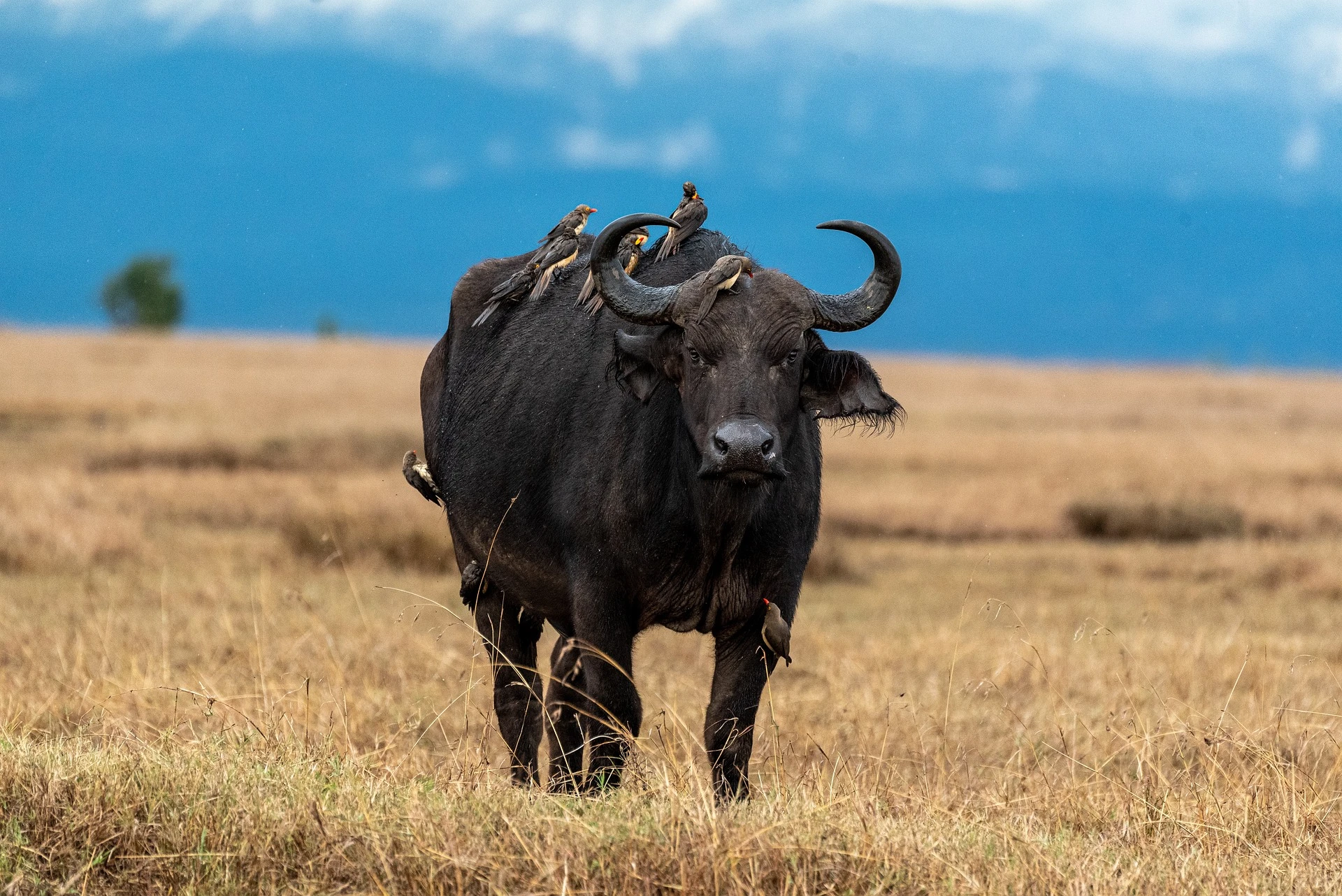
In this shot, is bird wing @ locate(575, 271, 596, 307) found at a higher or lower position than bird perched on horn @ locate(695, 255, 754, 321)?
lower

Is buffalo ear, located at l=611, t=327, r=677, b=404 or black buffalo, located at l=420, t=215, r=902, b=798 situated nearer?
black buffalo, located at l=420, t=215, r=902, b=798

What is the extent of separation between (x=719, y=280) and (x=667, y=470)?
788mm

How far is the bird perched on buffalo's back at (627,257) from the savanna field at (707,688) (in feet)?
5.02

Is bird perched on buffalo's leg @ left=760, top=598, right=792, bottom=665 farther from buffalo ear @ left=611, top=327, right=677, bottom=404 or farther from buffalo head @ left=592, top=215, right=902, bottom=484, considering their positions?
buffalo ear @ left=611, top=327, right=677, bottom=404

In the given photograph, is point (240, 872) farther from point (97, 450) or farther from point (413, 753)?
point (97, 450)

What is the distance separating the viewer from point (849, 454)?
2658 cm

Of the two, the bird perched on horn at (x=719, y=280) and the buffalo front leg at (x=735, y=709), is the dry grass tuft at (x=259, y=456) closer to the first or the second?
the buffalo front leg at (x=735, y=709)

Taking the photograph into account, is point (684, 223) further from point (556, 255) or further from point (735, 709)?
point (735, 709)

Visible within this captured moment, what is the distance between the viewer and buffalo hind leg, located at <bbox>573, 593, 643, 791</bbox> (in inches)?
237

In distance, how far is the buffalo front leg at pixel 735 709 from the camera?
5895 millimetres

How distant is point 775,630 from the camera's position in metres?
5.91

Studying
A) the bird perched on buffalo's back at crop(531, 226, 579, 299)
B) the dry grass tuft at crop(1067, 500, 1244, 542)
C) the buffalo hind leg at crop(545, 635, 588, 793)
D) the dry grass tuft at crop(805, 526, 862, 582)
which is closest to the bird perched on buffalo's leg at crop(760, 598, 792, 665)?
the buffalo hind leg at crop(545, 635, 588, 793)

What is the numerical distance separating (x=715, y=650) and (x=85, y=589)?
7.93 m

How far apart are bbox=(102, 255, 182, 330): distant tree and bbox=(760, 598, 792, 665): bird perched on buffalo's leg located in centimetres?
8871
